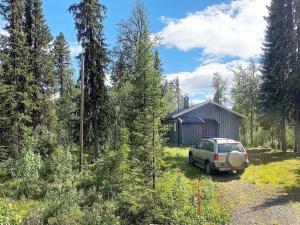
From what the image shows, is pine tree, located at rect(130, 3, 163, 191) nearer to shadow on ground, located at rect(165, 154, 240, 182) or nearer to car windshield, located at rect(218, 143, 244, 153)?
shadow on ground, located at rect(165, 154, 240, 182)

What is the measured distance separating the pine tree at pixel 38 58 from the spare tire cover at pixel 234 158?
18.2 m

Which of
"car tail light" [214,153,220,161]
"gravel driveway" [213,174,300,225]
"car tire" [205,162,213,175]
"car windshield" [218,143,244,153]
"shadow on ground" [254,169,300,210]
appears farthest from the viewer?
"car tire" [205,162,213,175]

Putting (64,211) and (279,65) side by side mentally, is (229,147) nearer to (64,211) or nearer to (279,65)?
(64,211)

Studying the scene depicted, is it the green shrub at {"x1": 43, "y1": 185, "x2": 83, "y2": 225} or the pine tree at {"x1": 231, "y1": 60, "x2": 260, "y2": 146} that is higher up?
the pine tree at {"x1": 231, "y1": 60, "x2": 260, "y2": 146}

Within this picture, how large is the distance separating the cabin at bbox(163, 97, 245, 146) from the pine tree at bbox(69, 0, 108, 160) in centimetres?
899

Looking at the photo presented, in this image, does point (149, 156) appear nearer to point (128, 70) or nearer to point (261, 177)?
point (261, 177)

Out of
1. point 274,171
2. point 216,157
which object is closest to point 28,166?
point 216,157

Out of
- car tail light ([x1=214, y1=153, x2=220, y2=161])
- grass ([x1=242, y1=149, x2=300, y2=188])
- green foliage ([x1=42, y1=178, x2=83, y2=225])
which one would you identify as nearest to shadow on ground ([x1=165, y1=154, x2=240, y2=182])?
grass ([x1=242, y1=149, x2=300, y2=188])

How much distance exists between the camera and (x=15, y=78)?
27.0 metres

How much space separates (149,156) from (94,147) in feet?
46.5

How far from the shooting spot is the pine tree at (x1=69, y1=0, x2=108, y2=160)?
2847cm

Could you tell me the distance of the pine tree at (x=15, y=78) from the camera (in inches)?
1025

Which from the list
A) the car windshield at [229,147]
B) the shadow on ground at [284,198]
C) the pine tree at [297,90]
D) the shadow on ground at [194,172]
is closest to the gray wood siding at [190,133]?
the pine tree at [297,90]

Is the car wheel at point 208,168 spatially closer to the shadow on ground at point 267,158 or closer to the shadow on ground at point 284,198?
the shadow on ground at point 284,198
